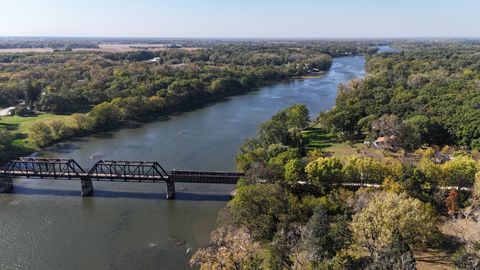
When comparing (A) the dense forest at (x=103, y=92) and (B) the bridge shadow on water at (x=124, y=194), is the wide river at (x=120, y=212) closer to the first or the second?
(B) the bridge shadow on water at (x=124, y=194)

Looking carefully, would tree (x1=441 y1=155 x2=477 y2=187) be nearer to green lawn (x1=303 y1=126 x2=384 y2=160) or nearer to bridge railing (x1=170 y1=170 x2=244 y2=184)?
green lawn (x1=303 y1=126 x2=384 y2=160)

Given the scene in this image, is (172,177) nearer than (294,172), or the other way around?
(294,172)

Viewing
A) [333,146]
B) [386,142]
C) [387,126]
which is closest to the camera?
[386,142]

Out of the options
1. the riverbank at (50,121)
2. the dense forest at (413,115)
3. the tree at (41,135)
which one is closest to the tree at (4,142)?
the riverbank at (50,121)

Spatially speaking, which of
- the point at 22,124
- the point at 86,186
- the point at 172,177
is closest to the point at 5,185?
the point at 86,186

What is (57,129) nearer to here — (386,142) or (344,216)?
(386,142)

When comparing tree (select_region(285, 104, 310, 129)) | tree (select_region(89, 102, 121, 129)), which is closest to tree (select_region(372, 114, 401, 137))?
tree (select_region(285, 104, 310, 129))
